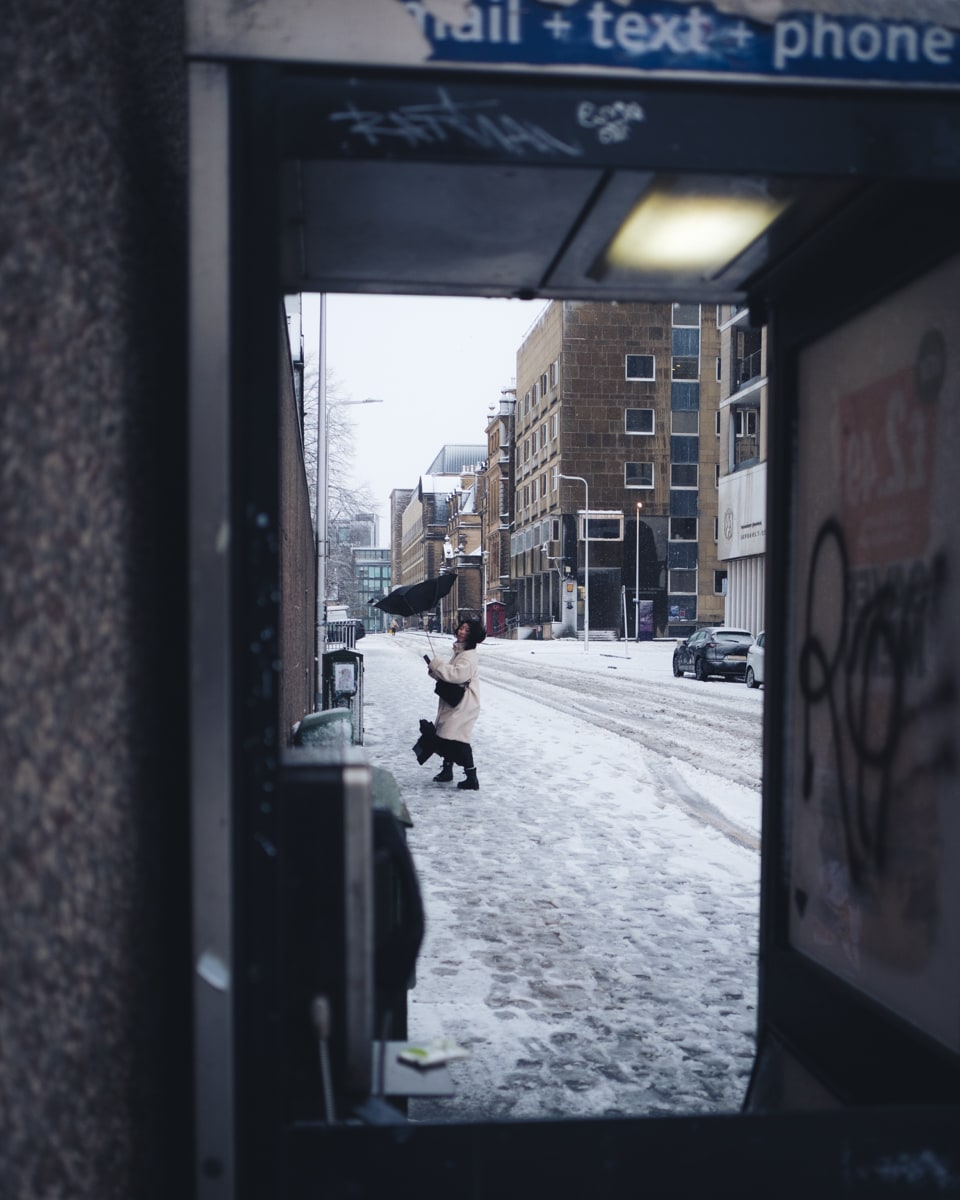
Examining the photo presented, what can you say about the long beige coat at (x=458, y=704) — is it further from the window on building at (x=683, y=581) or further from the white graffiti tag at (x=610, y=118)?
the window on building at (x=683, y=581)

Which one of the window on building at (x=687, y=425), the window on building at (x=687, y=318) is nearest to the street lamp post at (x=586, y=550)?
the window on building at (x=687, y=425)

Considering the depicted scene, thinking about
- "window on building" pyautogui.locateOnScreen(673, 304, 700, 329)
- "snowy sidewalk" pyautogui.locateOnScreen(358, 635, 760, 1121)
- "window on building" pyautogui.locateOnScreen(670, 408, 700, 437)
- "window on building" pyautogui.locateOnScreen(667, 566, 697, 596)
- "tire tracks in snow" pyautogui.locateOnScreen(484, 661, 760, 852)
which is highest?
"window on building" pyautogui.locateOnScreen(673, 304, 700, 329)

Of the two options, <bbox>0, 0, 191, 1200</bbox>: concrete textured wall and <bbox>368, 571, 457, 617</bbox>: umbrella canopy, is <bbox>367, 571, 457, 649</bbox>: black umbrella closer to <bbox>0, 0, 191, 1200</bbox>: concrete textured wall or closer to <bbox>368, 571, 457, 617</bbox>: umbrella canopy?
<bbox>368, 571, 457, 617</bbox>: umbrella canopy

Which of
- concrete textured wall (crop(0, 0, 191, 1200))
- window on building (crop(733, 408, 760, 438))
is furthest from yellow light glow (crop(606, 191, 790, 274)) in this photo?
window on building (crop(733, 408, 760, 438))

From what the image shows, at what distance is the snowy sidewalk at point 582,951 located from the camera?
3996 mm

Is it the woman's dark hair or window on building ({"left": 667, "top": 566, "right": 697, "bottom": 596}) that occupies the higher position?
window on building ({"left": 667, "top": 566, "right": 697, "bottom": 596})

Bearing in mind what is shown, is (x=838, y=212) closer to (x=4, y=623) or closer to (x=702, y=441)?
(x=4, y=623)

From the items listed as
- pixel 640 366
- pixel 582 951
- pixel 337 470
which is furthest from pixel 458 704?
pixel 640 366

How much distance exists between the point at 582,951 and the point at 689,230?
3977 millimetres

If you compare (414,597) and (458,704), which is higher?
(414,597)

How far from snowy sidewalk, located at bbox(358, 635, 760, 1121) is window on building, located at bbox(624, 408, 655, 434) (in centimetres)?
5913

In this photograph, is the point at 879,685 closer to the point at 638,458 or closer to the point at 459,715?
the point at 459,715

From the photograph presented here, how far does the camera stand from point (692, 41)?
6.59 feet

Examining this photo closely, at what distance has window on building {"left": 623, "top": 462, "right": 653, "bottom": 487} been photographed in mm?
68062
